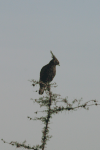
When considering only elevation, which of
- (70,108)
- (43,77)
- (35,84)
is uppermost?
(43,77)

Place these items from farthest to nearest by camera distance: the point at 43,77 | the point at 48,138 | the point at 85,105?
1. the point at 43,77
2. the point at 48,138
3. the point at 85,105

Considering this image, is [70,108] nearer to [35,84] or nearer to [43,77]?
[35,84]

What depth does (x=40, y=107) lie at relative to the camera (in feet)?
21.0

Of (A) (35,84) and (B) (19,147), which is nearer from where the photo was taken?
(B) (19,147)

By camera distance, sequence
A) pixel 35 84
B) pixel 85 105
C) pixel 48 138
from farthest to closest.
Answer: pixel 35 84 → pixel 48 138 → pixel 85 105

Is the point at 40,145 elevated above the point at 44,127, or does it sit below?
below

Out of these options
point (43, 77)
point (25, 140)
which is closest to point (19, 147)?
point (25, 140)

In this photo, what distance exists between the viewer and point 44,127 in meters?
6.37

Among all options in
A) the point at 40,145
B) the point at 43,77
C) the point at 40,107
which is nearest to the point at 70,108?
the point at 40,107

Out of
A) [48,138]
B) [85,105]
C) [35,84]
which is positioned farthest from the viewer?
[35,84]

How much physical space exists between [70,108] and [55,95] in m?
0.59

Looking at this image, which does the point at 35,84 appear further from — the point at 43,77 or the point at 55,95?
the point at 43,77

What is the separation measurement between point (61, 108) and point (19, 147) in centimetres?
144

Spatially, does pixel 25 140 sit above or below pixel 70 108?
below
